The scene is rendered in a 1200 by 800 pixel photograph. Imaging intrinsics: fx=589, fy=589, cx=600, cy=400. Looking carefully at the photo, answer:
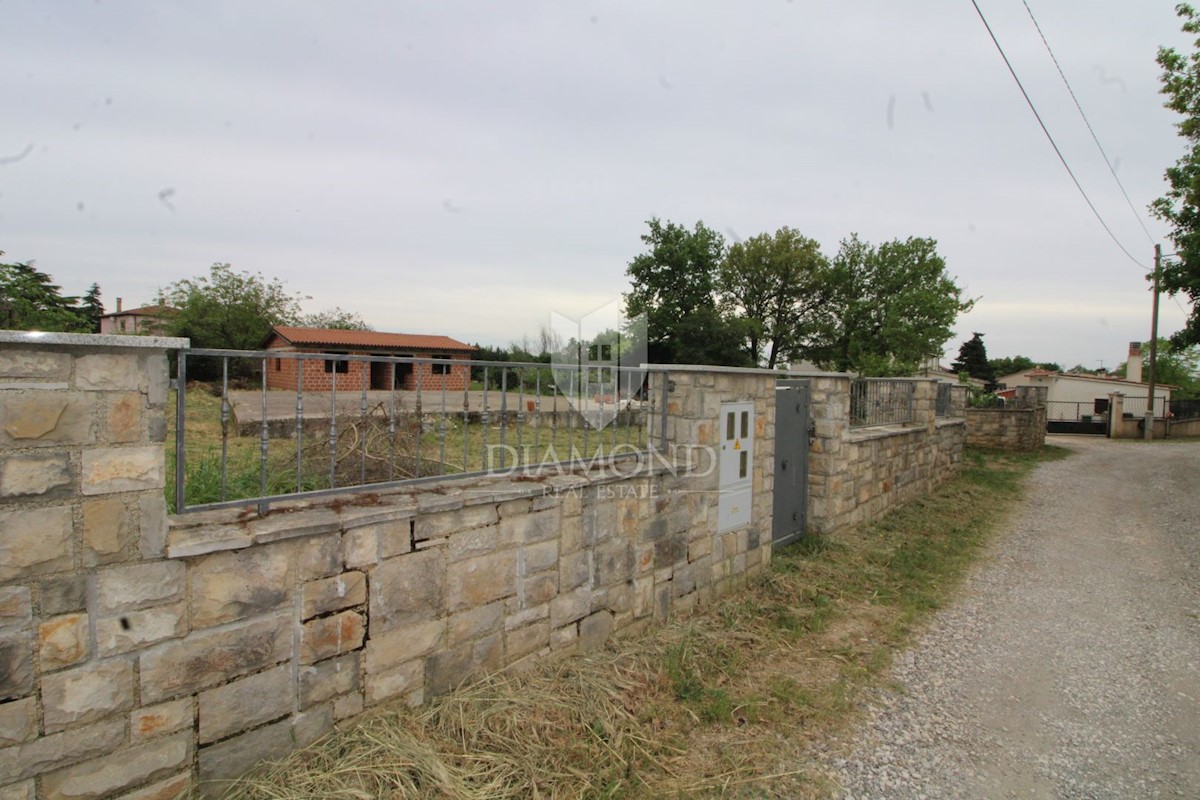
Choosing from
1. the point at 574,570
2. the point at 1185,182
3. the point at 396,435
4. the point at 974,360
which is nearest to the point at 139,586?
the point at 574,570

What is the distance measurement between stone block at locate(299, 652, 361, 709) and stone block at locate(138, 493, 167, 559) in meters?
0.73

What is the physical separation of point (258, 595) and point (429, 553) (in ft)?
2.31

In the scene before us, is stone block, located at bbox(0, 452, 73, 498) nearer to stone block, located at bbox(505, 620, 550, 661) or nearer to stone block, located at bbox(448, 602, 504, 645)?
stone block, located at bbox(448, 602, 504, 645)

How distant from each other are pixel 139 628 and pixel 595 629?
229 centimetres

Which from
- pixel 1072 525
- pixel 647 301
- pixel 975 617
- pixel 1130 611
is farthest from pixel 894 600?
pixel 647 301

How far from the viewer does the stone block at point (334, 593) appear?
2336 millimetres

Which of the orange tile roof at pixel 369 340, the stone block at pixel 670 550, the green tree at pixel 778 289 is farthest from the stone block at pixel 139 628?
the green tree at pixel 778 289

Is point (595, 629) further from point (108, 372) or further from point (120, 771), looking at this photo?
point (108, 372)

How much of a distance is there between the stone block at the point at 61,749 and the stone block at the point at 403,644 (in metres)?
0.85

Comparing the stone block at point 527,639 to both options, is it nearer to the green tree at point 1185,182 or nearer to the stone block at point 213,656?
the stone block at point 213,656

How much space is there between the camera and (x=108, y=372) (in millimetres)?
1909

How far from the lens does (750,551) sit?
16.5 ft

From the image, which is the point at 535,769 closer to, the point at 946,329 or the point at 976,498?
the point at 976,498

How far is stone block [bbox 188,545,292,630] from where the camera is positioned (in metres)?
2.08
